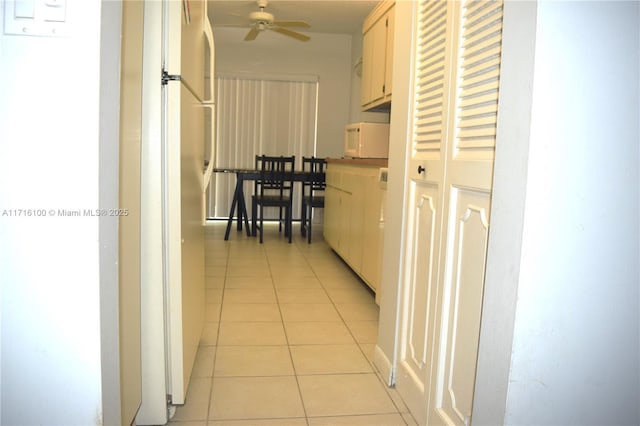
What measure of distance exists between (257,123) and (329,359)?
15.9 ft

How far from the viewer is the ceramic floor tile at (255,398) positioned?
176 cm

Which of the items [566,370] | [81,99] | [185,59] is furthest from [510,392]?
[185,59]

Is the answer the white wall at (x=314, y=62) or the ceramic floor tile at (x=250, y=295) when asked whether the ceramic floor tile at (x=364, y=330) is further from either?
the white wall at (x=314, y=62)

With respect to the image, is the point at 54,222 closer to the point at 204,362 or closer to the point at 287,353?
the point at 204,362

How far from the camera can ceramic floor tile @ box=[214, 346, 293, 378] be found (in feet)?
6.93

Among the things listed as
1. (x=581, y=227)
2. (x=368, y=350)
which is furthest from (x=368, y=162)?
(x=581, y=227)

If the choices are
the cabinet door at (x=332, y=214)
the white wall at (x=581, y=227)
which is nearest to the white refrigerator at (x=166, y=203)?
the white wall at (x=581, y=227)

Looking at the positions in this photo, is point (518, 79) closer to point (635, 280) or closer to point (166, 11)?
point (635, 280)

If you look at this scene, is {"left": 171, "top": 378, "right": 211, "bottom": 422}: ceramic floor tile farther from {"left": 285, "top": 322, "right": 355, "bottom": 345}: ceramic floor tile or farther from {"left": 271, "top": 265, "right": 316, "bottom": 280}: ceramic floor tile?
{"left": 271, "top": 265, "right": 316, "bottom": 280}: ceramic floor tile

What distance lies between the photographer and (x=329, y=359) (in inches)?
89.7

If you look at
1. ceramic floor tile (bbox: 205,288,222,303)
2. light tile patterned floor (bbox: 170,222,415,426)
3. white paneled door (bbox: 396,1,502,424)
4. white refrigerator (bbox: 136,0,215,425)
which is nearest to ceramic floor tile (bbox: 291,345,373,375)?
light tile patterned floor (bbox: 170,222,415,426)

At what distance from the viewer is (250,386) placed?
198 centimetres

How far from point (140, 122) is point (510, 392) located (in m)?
1.18

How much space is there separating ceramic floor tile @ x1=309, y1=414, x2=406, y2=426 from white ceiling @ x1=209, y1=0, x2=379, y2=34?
13.5 feet
